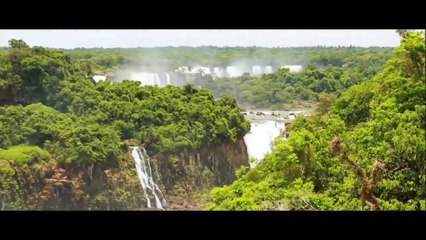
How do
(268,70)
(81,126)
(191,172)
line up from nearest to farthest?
(191,172) → (268,70) → (81,126)

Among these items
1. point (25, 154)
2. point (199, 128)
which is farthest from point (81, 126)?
point (199, 128)

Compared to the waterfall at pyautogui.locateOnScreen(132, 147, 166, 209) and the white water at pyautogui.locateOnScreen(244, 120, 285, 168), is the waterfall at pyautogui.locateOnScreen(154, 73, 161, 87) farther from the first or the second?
the white water at pyautogui.locateOnScreen(244, 120, 285, 168)

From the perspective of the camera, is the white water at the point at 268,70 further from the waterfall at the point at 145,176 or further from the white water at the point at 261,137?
the waterfall at the point at 145,176

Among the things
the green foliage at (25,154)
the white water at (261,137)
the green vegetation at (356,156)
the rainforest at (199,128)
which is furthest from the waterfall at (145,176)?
the white water at (261,137)

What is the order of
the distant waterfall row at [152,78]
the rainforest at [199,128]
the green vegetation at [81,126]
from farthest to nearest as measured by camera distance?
the distant waterfall row at [152,78] < the green vegetation at [81,126] < the rainforest at [199,128]

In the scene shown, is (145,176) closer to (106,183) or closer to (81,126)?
(106,183)

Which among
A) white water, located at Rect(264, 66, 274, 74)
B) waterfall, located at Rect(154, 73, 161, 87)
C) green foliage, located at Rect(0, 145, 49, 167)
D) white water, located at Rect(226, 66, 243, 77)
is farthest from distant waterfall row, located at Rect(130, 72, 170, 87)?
green foliage, located at Rect(0, 145, 49, 167)
